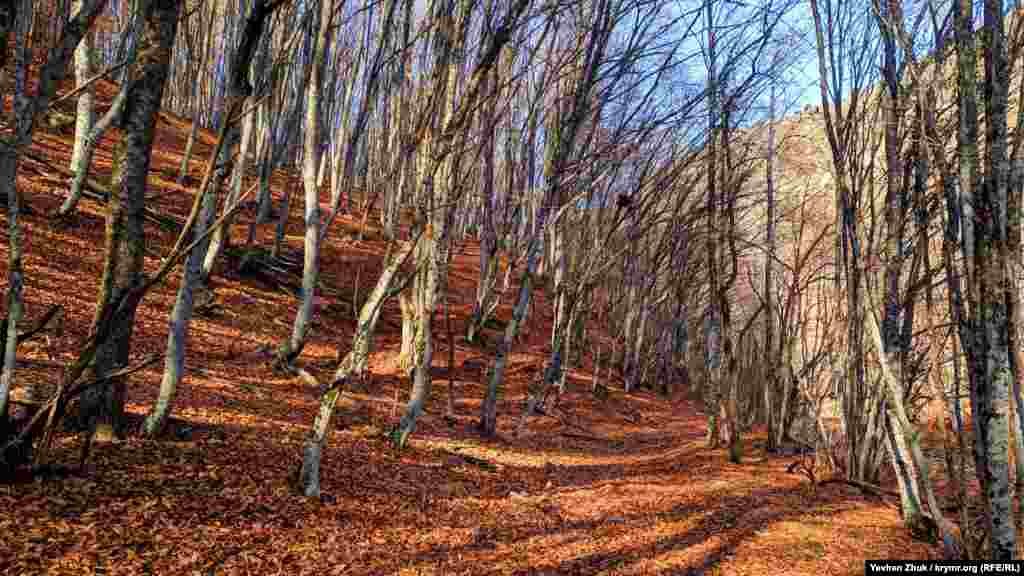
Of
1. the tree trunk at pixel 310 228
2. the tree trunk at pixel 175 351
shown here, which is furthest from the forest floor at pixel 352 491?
the tree trunk at pixel 310 228

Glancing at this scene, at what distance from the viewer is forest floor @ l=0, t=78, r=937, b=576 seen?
3272 mm

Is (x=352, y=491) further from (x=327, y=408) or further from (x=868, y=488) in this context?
(x=868, y=488)

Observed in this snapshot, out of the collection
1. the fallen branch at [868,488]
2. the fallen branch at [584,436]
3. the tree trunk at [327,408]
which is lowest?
the fallen branch at [584,436]

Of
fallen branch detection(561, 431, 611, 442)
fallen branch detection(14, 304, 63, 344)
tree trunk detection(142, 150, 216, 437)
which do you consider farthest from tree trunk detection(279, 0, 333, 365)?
fallen branch detection(14, 304, 63, 344)

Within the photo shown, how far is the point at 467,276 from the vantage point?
20422 mm

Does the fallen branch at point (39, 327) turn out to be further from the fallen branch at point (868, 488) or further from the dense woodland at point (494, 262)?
the fallen branch at point (868, 488)

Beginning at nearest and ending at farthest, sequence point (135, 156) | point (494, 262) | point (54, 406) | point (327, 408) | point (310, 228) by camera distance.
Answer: point (54, 406), point (135, 156), point (327, 408), point (310, 228), point (494, 262)

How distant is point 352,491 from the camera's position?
4.88m

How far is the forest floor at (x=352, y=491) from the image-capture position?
3.27m

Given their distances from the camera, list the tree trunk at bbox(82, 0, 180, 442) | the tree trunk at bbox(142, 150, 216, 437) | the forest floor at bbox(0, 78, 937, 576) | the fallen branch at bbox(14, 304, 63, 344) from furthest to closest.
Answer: the tree trunk at bbox(142, 150, 216, 437) → the tree trunk at bbox(82, 0, 180, 442) → the forest floor at bbox(0, 78, 937, 576) → the fallen branch at bbox(14, 304, 63, 344)

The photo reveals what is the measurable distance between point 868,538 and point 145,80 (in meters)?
6.48

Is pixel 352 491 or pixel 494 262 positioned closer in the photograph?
pixel 352 491

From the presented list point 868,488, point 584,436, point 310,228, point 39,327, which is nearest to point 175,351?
point 39,327

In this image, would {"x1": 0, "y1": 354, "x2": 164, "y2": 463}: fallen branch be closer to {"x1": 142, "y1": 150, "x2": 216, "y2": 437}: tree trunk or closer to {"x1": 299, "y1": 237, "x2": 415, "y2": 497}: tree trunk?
{"x1": 142, "y1": 150, "x2": 216, "y2": 437}: tree trunk
